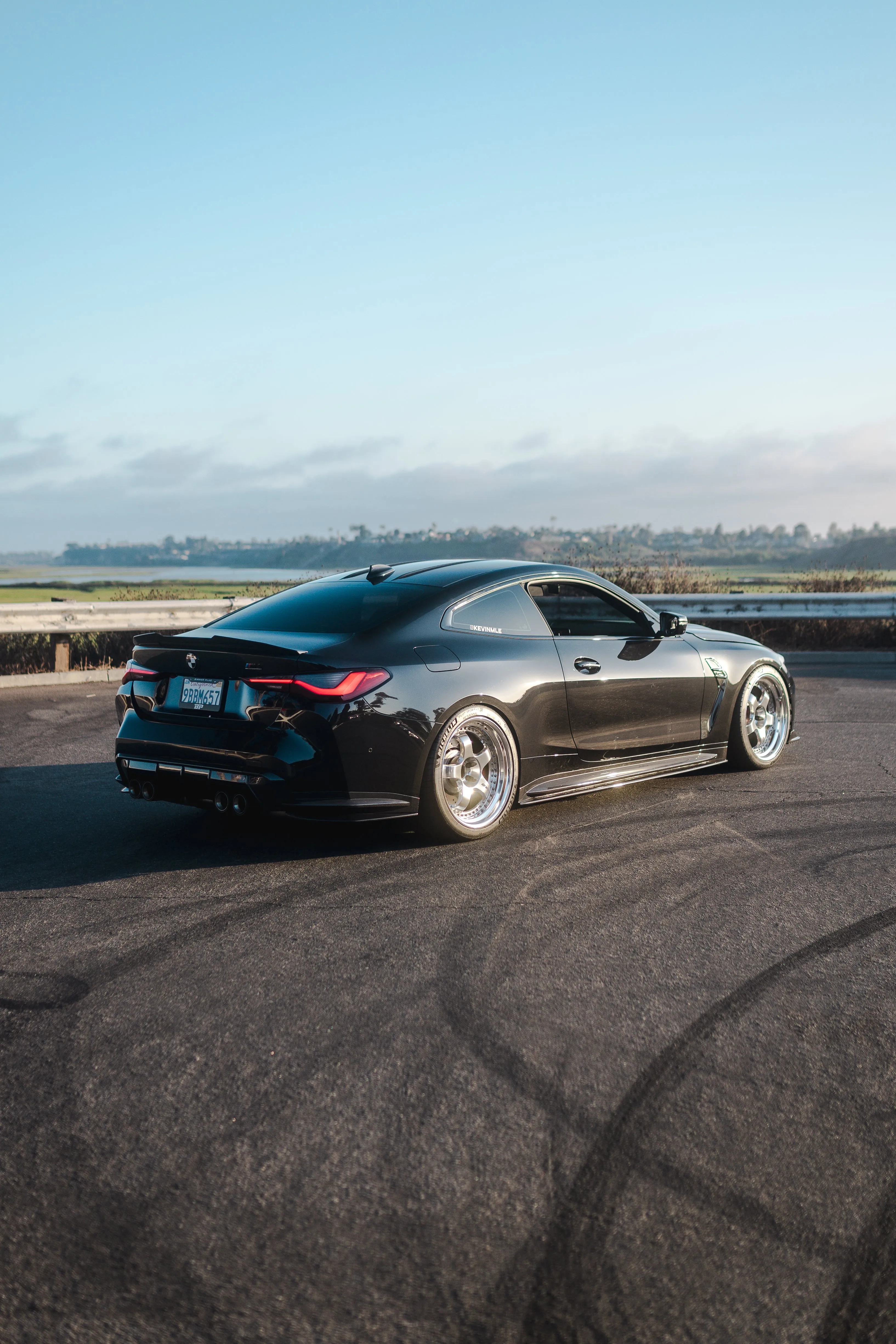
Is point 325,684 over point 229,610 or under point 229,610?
under

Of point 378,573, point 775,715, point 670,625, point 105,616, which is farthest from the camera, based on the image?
point 105,616

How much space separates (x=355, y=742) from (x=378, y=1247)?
330 cm

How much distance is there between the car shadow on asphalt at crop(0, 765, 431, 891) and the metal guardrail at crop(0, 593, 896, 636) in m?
3.83

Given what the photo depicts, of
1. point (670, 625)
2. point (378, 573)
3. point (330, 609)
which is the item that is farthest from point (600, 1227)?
point (670, 625)

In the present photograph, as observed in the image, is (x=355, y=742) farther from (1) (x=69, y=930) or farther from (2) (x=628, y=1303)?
(2) (x=628, y=1303)

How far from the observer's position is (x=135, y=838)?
641 cm

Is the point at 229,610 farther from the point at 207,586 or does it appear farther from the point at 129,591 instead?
the point at 207,586

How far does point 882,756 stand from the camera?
343 inches

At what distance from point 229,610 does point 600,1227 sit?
42.5 ft

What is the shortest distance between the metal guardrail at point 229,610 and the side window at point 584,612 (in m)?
4.48

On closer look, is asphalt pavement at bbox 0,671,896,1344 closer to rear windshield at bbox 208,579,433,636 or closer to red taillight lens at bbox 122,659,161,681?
red taillight lens at bbox 122,659,161,681

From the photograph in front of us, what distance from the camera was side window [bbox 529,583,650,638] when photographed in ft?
23.6

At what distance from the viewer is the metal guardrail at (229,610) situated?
13180 mm

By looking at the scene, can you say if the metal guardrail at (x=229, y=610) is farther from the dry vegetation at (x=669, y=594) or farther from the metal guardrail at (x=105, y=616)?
the dry vegetation at (x=669, y=594)
